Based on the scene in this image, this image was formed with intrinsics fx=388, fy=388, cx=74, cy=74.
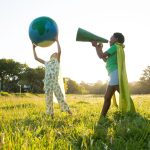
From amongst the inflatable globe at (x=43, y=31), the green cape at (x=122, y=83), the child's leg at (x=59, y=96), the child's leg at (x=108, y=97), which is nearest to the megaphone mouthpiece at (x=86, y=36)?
the green cape at (x=122, y=83)

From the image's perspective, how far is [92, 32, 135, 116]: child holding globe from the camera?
352 inches

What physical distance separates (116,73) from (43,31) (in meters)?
1.98

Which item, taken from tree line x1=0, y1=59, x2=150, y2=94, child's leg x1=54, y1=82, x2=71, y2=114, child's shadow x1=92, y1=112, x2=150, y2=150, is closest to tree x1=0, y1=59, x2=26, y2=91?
tree line x1=0, y1=59, x2=150, y2=94

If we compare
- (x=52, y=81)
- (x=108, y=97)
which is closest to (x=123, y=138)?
(x=108, y=97)

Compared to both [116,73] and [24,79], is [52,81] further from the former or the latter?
[24,79]

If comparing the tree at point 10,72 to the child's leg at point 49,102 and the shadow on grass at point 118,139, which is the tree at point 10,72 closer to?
the child's leg at point 49,102

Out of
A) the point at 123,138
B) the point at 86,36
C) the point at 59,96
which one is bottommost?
the point at 123,138

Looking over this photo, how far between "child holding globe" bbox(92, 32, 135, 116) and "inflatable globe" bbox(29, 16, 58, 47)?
136cm

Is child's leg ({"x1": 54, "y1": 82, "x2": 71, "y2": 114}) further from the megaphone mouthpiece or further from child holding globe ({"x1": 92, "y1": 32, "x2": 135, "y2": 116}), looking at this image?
the megaphone mouthpiece

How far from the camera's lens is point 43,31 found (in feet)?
30.0

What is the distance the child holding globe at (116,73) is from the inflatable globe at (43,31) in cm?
136

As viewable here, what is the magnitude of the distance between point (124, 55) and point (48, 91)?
2012 millimetres

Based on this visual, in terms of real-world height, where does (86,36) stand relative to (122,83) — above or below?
above

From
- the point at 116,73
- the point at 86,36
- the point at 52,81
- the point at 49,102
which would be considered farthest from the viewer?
the point at 49,102
